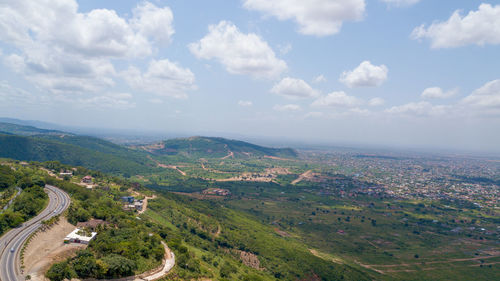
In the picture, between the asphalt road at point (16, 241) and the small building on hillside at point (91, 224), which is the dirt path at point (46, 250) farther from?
the small building on hillside at point (91, 224)

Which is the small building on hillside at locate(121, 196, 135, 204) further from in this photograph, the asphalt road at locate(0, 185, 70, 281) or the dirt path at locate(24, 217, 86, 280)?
the dirt path at locate(24, 217, 86, 280)

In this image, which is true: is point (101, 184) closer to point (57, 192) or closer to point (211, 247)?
point (57, 192)

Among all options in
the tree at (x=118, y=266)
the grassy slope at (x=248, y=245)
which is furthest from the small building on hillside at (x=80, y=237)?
the grassy slope at (x=248, y=245)

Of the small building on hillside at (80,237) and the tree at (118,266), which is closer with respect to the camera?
the tree at (118,266)

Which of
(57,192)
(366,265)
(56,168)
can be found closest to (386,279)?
(366,265)

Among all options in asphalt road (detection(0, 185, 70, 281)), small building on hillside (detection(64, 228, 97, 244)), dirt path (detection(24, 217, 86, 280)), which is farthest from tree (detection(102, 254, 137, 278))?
asphalt road (detection(0, 185, 70, 281))

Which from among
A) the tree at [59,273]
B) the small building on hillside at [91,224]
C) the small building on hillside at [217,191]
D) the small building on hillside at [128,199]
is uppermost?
the tree at [59,273]
